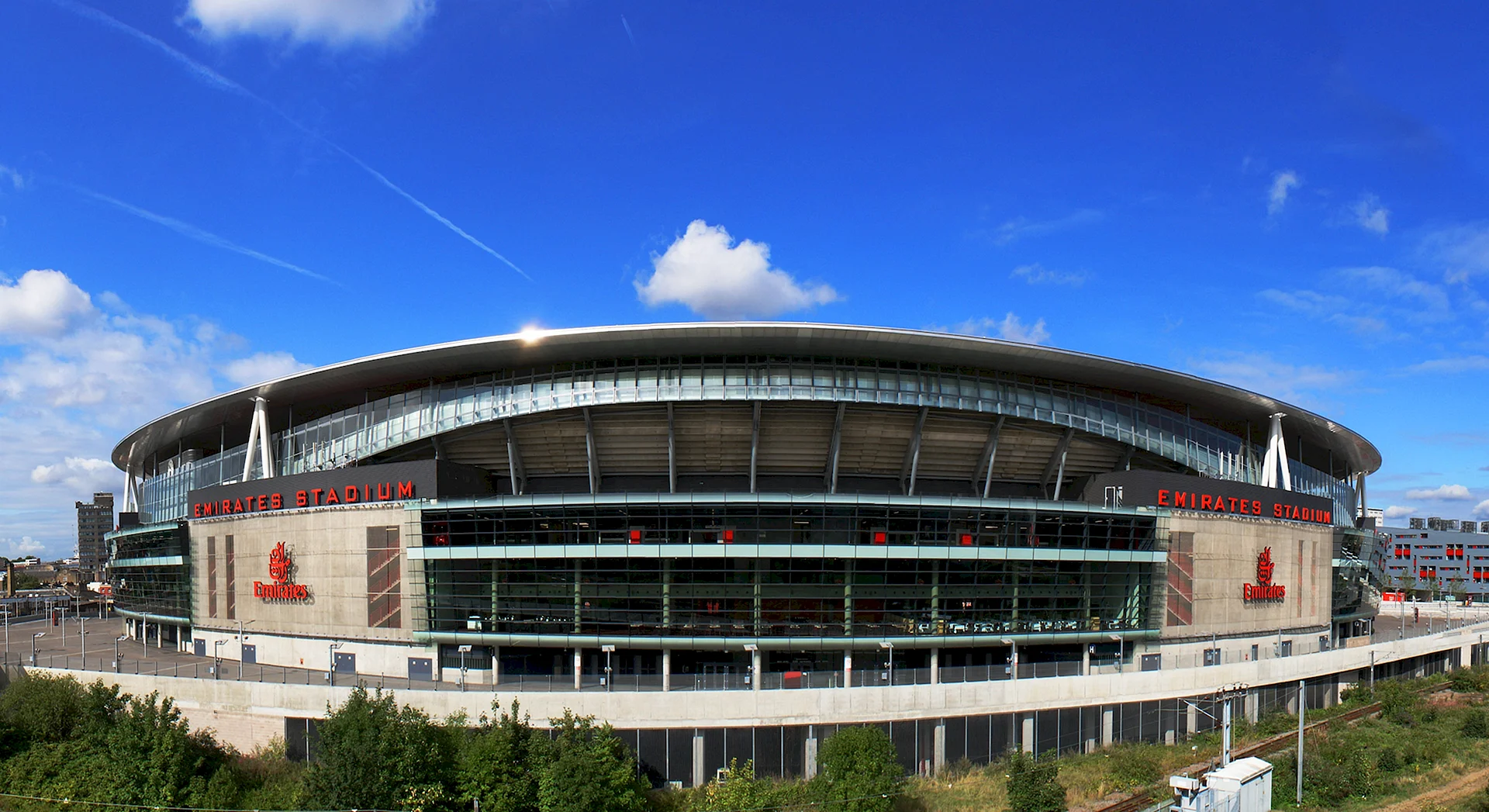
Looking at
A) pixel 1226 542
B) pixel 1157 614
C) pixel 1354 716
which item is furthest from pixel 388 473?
pixel 1354 716

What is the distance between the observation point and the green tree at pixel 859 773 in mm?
34500

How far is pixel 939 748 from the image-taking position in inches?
1674

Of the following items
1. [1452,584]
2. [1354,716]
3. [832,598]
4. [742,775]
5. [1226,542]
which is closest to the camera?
[742,775]

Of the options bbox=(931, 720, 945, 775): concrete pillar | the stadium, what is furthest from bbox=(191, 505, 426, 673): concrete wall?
bbox=(931, 720, 945, 775): concrete pillar

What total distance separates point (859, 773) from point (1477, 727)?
38.4 meters

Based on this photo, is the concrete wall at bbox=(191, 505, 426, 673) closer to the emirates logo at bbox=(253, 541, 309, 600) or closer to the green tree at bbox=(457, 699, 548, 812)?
the emirates logo at bbox=(253, 541, 309, 600)

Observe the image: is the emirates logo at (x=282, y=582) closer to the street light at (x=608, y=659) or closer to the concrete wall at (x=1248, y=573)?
the street light at (x=608, y=659)

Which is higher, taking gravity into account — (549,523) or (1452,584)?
(549,523)

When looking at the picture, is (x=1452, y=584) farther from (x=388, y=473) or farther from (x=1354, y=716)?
(x=388, y=473)

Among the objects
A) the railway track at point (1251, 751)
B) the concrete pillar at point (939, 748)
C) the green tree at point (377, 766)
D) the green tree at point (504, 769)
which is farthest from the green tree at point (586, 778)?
the railway track at point (1251, 751)

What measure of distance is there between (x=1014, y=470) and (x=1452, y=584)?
139 metres

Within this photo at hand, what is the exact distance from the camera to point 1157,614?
189ft

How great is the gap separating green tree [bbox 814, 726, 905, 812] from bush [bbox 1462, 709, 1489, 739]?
3527cm

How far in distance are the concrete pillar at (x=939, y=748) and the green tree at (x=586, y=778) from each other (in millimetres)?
13289
